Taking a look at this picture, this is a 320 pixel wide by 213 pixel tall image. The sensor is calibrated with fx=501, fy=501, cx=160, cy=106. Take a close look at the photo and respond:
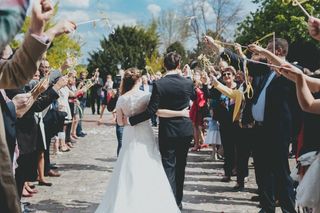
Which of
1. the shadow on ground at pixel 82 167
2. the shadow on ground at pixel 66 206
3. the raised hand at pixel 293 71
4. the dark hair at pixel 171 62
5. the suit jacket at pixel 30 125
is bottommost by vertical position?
the shadow on ground at pixel 82 167

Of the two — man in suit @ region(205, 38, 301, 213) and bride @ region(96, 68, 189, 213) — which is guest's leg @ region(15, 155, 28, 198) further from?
man in suit @ region(205, 38, 301, 213)

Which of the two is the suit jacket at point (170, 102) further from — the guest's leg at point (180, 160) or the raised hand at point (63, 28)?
the raised hand at point (63, 28)

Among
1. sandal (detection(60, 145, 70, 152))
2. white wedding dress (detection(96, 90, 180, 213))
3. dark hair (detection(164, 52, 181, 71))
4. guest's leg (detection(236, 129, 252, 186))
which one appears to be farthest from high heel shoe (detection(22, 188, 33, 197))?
sandal (detection(60, 145, 70, 152))

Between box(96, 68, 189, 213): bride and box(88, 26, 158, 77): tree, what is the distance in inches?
1458

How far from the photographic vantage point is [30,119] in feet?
22.9

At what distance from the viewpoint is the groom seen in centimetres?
698

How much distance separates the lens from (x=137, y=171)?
685 centimetres

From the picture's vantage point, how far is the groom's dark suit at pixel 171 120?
6.97 m

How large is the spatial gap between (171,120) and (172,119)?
0.07 feet

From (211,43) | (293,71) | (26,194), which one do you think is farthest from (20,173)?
(293,71)

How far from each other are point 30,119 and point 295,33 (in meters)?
13.6

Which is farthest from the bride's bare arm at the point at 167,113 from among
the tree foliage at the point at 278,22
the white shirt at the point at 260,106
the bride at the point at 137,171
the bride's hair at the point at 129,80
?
the tree foliage at the point at 278,22

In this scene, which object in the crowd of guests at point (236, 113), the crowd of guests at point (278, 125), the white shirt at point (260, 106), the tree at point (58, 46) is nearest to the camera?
the crowd of guests at point (236, 113)

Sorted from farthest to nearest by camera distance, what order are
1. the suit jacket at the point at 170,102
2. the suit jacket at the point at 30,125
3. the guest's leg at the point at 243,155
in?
the guest's leg at the point at 243,155
the suit jacket at the point at 170,102
the suit jacket at the point at 30,125
